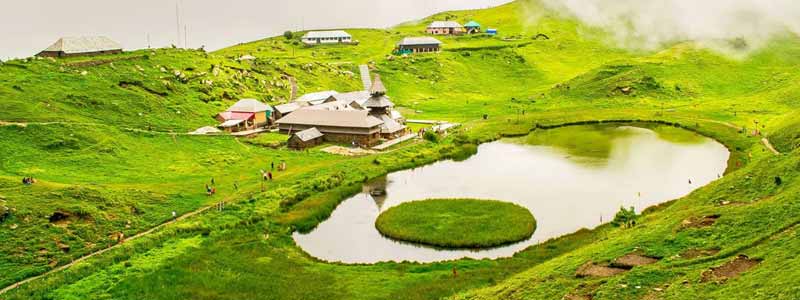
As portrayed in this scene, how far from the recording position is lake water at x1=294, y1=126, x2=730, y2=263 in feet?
152

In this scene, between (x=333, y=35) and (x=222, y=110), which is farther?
(x=333, y=35)

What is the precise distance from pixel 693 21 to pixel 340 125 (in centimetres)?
11351

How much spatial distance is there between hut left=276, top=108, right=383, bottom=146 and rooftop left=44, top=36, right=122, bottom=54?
1512 inches

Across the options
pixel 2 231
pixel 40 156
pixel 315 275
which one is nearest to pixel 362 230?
pixel 315 275

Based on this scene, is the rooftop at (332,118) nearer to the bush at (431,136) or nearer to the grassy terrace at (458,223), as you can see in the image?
the bush at (431,136)

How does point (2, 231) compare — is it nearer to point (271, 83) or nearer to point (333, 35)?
point (271, 83)

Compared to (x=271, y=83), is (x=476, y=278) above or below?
below

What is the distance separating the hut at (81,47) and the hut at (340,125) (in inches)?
1501

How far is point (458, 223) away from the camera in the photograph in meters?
49.2

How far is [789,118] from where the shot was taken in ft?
249

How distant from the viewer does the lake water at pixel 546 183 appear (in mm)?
46406

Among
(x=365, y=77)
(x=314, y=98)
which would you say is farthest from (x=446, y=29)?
(x=314, y=98)

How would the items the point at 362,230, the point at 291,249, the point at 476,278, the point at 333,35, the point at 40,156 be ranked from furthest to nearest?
the point at 333,35 < the point at 40,156 < the point at 362,230 < the point at 291,249 < the point at 476,278

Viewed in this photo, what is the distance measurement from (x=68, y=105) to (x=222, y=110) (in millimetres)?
20203
